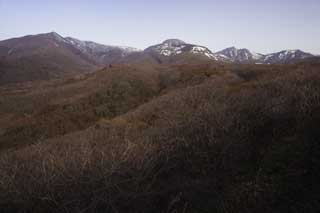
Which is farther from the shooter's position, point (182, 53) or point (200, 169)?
point (182, 53)

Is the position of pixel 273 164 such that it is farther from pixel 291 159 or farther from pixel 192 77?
pixel 192 77

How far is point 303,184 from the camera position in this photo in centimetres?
445

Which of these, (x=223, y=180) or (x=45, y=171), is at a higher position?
(x=45, y=171)

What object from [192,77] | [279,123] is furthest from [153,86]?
[279,123]

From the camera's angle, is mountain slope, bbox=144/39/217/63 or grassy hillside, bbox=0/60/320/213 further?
mountain slope, bbox=144/39/217/63

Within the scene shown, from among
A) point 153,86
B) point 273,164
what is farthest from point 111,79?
point 273,164

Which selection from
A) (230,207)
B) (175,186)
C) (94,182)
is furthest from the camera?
(175,186)

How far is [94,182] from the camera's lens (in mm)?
4906

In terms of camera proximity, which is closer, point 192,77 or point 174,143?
point 174,143

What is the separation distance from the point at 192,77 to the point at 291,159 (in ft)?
65.7

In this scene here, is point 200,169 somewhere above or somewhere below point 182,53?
below

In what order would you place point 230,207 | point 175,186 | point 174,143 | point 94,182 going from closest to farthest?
1. point 230,207
2. point 94,182
3. point 175,186
4. point 174,143

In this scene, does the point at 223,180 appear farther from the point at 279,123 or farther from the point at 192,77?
the point at 192,77

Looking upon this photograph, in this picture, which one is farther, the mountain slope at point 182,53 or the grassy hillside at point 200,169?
the mountain slope at point 182,53
